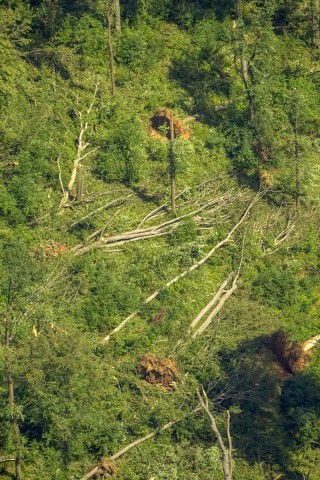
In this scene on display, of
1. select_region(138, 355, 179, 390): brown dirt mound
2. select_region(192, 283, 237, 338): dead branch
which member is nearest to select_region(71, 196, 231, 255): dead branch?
select_region(192, 283, 237, 338): dead branch

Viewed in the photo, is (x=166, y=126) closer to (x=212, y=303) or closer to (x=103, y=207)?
(x=103, y=207)

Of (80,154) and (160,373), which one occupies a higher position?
(80,154)

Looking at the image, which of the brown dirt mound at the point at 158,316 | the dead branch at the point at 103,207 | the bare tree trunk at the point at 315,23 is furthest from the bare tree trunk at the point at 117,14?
the brown dirt mound at the point at 158,316

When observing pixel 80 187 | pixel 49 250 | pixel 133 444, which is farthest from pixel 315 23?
pixel 133 444

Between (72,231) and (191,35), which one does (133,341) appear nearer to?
(72,231)

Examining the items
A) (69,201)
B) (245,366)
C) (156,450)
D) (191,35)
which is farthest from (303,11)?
(156,450)

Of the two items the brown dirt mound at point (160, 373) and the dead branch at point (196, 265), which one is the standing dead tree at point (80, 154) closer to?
the dead branch at point (196, 265)

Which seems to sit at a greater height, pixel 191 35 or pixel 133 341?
pixel 191 35
